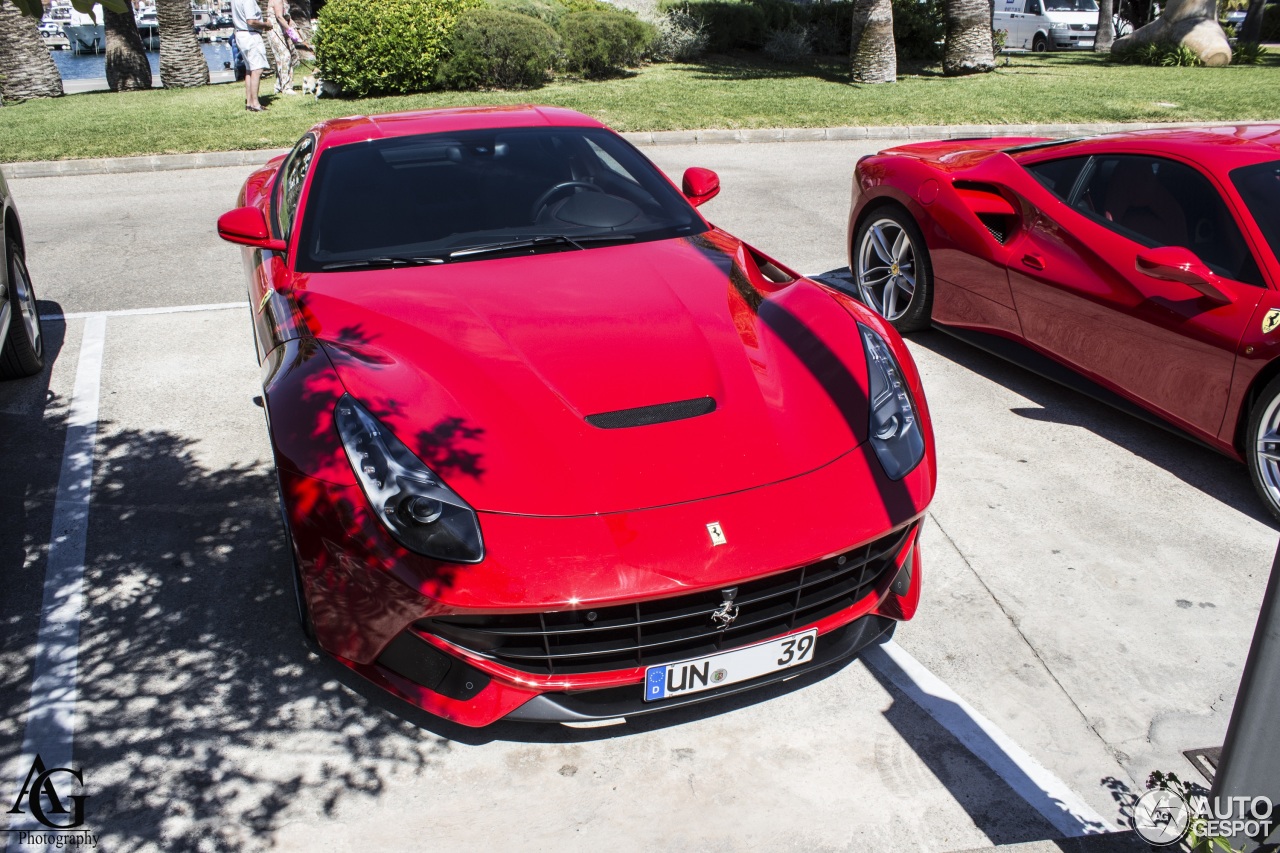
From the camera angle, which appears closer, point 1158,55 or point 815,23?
point 1158,55

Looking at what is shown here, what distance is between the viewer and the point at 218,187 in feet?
35.4

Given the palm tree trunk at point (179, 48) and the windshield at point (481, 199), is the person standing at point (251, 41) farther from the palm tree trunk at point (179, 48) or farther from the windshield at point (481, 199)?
the windshield at point (481, 199)

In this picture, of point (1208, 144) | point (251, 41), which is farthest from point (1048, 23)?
point (1208, 144)

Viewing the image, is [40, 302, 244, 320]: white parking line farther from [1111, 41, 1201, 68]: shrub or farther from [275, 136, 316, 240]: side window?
[1111, 41, 1201, 68]: shrub

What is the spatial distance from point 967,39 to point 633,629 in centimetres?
1829

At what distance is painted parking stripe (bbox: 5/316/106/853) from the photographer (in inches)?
120

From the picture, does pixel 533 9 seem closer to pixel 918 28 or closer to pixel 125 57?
pixel 125 57

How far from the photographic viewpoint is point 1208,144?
4.79 meters

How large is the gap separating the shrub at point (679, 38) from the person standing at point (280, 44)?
6886 millimetres

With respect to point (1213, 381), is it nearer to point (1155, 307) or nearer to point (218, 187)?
point (1155, 307)

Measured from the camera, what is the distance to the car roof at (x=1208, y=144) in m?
4.64

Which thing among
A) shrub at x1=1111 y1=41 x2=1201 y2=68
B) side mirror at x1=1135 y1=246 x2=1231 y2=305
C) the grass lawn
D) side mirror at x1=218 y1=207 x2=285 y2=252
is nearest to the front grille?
side mirror at x1=218 y1=207 x2=285 y2=252

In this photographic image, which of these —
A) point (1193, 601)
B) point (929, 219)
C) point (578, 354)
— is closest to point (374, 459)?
point (578, 354)

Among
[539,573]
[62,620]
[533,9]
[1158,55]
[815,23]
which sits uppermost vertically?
[533,9]
